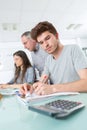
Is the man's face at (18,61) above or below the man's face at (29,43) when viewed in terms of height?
below

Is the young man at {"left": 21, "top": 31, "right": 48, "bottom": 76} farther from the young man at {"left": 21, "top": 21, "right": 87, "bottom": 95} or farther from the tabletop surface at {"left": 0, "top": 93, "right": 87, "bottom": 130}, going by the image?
the tabletop surface at {"left": 0, "top": 93, "right": 87, "bottom": 130}

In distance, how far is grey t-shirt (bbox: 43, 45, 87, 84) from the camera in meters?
1.44

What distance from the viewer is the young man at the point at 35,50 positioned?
8.37ft

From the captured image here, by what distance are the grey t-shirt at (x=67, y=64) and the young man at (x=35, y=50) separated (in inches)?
37.8

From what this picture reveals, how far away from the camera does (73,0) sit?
3.75 meters

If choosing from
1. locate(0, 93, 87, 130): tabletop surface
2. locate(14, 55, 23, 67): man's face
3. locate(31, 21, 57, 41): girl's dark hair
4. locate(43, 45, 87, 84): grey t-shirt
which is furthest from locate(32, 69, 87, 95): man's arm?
locate(14, 55, 23, 67): man's face

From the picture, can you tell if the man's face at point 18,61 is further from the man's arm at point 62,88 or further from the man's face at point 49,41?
the man's arm at point 62,88

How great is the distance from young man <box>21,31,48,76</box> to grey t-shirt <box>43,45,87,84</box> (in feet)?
3.15

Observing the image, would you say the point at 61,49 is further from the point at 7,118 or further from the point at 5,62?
the point at 5,62

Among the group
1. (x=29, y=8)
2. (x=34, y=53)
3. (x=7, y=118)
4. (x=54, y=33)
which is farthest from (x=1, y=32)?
(x=7, y=118)

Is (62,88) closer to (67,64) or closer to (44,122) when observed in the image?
(67,64)

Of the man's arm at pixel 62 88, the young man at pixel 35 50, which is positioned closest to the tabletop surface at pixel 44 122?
the man's arm at pixel 62 88

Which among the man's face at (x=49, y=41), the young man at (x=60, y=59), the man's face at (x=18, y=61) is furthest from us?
the man's face at (x=18, y=61)

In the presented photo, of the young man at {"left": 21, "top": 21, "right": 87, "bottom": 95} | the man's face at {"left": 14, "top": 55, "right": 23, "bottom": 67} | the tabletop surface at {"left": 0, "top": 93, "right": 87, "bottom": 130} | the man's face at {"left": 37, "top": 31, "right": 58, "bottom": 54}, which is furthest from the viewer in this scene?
the man's face at {"left": 14, "top": 55, "right": 23, "bottom": 67}
